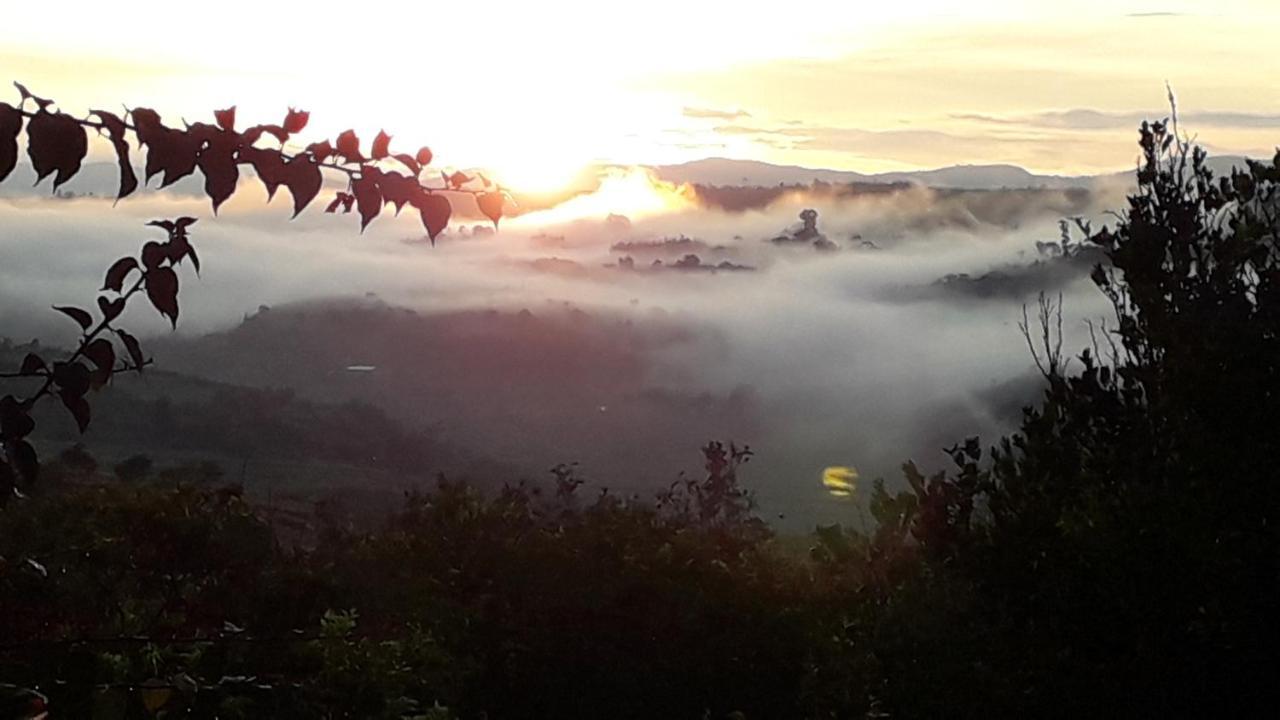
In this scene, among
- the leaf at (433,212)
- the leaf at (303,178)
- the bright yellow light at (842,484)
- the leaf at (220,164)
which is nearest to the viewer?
the leaf at (220,164)

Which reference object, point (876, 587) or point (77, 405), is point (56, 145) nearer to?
point (77, 405)

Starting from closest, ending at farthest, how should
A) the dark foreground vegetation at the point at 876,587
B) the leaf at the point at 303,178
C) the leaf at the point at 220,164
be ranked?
the leaf at the point at 220,164
the leaf at the point at 303,178
the dark foreground vegetation at the point at 876,587

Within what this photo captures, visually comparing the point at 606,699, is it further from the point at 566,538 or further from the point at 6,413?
the point at 6,413

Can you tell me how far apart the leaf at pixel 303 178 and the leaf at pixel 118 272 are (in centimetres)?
42

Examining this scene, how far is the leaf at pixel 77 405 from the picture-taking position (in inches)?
107

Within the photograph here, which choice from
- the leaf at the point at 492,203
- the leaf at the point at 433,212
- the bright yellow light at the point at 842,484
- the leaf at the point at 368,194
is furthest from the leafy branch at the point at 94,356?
the bright yellow light at the point at 842,484

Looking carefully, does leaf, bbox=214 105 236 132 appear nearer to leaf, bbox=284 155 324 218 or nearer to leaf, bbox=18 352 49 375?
leaf, bbox=284 155 324 218

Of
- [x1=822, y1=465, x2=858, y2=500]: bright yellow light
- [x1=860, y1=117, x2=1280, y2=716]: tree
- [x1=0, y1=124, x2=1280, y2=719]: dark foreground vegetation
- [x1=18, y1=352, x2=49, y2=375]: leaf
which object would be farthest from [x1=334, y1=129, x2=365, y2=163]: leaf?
[x1=822, y1=465, x2=858, y2=500]: bright yellow light

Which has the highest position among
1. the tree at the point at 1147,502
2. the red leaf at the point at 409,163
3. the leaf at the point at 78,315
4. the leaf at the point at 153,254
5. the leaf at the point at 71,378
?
the red leaf at the point at 409,163

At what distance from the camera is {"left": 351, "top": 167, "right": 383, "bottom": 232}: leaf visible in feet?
9.44

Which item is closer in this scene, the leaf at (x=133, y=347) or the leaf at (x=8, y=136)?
the leaf at (x=8, y=136)

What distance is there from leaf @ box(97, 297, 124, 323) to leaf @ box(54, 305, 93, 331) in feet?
0.12

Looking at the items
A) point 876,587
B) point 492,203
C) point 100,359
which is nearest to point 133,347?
point 100,359

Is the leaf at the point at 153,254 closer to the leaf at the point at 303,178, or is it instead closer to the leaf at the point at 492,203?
the leaf at the point at 303,178
